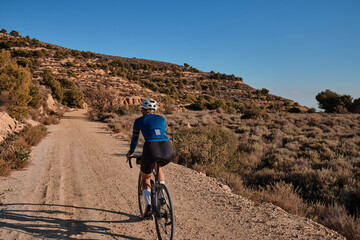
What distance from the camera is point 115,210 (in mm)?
4273

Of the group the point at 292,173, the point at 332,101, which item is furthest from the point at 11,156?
the point at 332,101

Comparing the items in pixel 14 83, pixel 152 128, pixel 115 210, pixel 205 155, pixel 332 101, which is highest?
pixel 332 101

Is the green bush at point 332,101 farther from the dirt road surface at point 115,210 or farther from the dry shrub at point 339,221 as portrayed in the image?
the dirt road surface at point 115,210

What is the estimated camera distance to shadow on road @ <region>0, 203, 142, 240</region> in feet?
11.4

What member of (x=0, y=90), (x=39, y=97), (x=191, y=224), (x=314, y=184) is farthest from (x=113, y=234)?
(x=39, y=97)

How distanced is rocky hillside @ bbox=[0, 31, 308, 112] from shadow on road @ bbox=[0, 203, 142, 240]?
105 feet

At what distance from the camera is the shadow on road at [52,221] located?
3461mm

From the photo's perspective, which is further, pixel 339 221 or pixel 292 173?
pixel 292 173

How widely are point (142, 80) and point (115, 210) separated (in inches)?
2223

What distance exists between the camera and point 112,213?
13.6 feet

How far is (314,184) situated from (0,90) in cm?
2012

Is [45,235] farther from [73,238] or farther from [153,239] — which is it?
[153,239]

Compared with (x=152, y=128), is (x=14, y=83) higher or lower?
higher

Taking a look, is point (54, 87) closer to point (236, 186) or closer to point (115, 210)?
point (115, 210)
